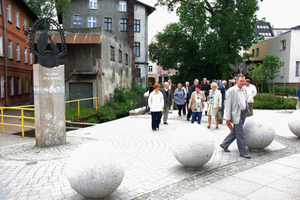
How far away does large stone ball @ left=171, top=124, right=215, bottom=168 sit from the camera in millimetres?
5590

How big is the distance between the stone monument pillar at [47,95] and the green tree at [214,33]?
870 inches

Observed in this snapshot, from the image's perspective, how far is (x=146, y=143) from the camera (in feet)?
28.1

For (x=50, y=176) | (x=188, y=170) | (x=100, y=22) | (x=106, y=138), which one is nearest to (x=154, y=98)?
(x=106, y=138)

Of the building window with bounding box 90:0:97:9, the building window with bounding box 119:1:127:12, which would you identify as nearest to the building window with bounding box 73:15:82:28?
the building window with bounding box 90:0:97:9

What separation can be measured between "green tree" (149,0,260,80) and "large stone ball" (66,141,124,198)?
83.4 ft

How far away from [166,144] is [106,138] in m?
2.39

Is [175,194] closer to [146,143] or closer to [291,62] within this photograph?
[146,143]

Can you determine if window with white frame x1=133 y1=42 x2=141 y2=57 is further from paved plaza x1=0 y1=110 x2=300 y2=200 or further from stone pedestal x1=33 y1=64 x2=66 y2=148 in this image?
paved plaza x1=0 y1=110 x2=300 y2=200

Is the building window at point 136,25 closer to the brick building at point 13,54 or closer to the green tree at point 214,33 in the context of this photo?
the green tree at point 214,33

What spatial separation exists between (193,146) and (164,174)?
843 mm

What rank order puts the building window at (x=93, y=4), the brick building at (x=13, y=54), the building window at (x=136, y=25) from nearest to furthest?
the brick building at (x=13, y=54) → the building window at (x=93, y=4) → the building window at (x=136, y=25)

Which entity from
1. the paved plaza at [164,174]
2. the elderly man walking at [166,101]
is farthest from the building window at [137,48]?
the paved plaza at [164,174]

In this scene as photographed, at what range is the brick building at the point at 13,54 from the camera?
23.8 meters

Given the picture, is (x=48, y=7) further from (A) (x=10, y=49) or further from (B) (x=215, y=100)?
(B) (x=215, y=100)
